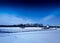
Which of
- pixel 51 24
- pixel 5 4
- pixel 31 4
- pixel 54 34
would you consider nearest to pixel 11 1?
pixel 5 4

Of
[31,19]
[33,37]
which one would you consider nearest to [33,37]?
[33,37]

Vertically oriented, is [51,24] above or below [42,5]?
below

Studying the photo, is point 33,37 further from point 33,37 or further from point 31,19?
point 31,19

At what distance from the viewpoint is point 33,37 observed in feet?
5.66

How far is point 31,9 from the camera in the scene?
69.6 inches

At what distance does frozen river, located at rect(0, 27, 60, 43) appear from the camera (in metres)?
1.72

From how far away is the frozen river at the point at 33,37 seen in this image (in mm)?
1717

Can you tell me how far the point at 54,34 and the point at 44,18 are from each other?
252 millimetres

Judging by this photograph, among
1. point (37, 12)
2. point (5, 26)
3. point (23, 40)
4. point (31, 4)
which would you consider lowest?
point (23, 40)

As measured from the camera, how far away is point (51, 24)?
1745mm

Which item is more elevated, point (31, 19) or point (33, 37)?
point (31, 19)

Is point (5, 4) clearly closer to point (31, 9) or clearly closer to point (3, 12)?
point (3, 12)

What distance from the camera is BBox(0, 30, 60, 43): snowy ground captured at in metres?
1.72

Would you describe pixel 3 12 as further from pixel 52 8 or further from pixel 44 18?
pixel 52 8
